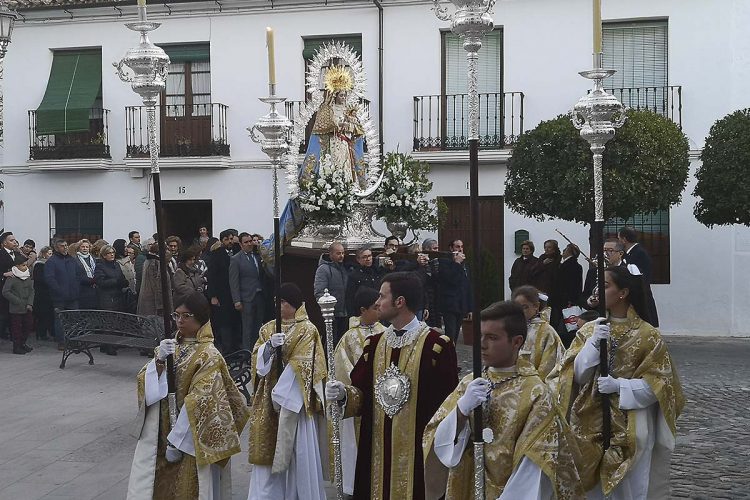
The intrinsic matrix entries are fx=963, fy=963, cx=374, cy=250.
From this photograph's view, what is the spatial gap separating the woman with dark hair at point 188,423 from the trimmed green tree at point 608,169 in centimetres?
800

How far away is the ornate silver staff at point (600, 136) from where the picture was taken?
194 inches

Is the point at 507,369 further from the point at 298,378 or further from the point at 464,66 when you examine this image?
the point at 464,66

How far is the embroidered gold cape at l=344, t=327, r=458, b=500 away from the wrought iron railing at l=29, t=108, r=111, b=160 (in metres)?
14.3

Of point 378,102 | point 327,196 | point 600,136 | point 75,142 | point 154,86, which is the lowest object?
point 327,196

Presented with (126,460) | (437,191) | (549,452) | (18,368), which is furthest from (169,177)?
(549,452)

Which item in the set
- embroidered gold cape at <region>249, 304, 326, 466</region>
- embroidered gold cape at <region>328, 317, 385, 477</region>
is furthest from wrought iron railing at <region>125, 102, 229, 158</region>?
embroidered gold cape at <region>249, 304, 326, 466</region>

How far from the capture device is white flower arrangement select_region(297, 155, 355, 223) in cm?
1034

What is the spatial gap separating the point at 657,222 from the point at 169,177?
8.78 metres

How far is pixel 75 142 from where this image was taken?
18.4m

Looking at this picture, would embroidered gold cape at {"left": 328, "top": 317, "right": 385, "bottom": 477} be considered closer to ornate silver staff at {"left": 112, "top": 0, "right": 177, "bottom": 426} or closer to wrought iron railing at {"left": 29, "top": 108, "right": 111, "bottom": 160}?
ornate silver staff at {"left": 112, "top": 0, "right": 177, "bottom": 426}

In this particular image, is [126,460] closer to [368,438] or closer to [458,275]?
[368,438]

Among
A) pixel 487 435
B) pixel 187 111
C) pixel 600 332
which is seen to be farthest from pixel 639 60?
pixel 487 435

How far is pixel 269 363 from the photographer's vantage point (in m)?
5.73

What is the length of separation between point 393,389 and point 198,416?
1.15 m
